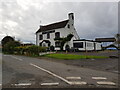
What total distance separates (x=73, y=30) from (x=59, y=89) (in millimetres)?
39738

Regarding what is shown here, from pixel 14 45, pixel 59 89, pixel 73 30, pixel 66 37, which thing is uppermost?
pixel 73 30

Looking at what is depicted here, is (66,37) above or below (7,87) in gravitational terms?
above

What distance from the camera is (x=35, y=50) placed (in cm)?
2528

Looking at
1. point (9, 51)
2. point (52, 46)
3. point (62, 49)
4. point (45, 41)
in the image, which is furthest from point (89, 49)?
point (9, 51)

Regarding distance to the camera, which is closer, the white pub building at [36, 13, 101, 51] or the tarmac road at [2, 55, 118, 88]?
the tarmac road at [2, 55, 118, 88]

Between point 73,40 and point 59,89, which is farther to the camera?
point 73,40

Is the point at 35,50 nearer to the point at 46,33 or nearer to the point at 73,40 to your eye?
the point at 73,40

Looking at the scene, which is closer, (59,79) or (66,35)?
(59,79)

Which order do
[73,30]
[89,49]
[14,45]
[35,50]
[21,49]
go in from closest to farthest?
[35,50] → [21,49] → [14,45] → [89,49] → [73,30]

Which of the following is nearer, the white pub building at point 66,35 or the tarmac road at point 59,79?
the tarmac road at point 59,79

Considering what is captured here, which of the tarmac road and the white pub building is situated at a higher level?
the white pub building

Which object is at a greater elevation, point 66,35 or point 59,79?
point 66,35

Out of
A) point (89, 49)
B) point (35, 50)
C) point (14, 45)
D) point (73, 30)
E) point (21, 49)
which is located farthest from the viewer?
point (73, 30)

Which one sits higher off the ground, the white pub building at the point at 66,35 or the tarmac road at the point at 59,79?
the white pub building at the point at 66,35
